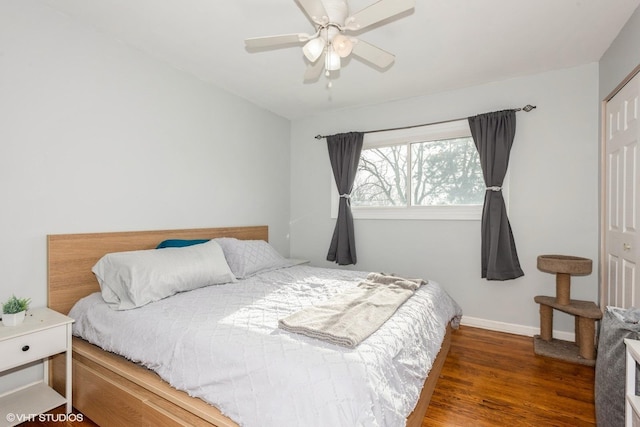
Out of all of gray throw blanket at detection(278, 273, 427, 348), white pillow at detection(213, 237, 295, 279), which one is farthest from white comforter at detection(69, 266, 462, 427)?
white pillow at detection(213, 237, 295, 279)

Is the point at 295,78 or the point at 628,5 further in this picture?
the point at 295,78

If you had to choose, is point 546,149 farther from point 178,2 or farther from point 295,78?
point 178,2

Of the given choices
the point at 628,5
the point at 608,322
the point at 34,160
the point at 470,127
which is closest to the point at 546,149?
the point at 470,127

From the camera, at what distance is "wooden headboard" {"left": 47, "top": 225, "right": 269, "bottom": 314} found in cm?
200

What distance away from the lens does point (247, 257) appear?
278 centimetres

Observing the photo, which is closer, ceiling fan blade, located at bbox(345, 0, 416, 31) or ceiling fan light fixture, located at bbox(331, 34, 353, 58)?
ceiling fan blade, located at bbox(345, 0, 416, 31)

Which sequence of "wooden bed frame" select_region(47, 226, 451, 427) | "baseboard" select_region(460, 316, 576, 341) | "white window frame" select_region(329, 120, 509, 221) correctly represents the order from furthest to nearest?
"white window frame" select_region(329, 120, 509, 221)
"baseboard" select_region(460, 316, 576, 341)
"wooden bed frame" select_region(47, 226, 451, 427)

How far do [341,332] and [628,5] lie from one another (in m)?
2.70

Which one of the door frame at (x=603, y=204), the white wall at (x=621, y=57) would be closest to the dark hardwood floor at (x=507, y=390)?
the door frame at (x=603, y=204)

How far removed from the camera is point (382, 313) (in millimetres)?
1735

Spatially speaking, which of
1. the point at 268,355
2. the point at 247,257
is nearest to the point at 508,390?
the point at 268,355

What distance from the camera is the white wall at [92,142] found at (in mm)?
1858

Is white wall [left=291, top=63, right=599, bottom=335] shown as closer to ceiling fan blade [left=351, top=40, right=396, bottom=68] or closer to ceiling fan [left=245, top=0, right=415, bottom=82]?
ceiling fan blade [left=351, top=40, right=396, bottom=68]

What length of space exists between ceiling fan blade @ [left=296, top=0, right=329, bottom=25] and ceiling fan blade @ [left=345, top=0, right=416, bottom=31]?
0.14m
